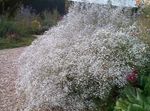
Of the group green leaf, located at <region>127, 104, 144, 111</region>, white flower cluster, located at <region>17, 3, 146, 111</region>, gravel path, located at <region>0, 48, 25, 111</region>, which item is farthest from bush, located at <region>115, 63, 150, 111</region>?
gravel path, located at <region>0, 48, 25, 111</region>

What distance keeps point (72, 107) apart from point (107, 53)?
33.0 inches

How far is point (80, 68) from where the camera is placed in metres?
5.84

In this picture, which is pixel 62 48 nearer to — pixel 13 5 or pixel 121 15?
pixel 121 15

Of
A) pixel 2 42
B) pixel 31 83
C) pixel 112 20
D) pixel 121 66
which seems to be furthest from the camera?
pixel 2 42

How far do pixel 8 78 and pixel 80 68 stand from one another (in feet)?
9.92

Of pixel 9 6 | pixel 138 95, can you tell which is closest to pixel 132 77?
pixel 138 95

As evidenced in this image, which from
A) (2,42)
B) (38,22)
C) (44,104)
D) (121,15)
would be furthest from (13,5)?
(44,104)

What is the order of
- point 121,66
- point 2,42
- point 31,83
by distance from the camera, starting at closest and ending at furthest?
point 121,66
point 31,83
point 2,42

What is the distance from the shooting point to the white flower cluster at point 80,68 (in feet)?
18.9

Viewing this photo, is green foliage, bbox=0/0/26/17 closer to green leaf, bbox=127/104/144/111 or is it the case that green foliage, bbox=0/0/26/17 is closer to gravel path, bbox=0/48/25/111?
gravel path, bbox=0/48/25/111

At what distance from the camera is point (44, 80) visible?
6.03 m

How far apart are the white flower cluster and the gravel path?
16.8 inches

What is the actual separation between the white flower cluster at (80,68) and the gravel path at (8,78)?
427 mm

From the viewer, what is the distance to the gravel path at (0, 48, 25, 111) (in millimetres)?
7056
